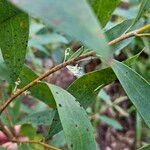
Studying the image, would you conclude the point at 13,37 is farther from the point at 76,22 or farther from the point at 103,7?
the point at 76,22

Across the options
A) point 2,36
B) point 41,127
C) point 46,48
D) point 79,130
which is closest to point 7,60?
point 2,36

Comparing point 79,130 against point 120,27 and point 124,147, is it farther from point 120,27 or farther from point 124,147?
point 124,147

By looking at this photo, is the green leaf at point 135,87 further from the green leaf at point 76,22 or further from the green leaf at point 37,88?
the green leaf at point 76,22

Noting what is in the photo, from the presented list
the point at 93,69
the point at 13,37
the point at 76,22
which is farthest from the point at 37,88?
the point at 93,69

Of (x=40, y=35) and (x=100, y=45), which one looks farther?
(x=40, y=35)

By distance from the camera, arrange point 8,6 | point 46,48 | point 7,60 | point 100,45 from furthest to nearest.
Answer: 1. point 46,48
2. point 7,60
3. point 8,6
4. point 100,45

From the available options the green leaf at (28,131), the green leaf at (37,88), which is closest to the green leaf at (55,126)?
the green leaf at (37,88)
